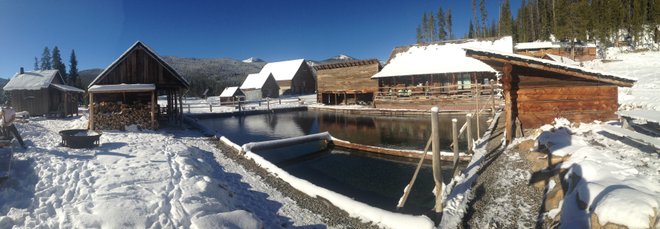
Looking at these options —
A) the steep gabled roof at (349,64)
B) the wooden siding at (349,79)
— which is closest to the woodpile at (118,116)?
the wooden siding at (349,79)

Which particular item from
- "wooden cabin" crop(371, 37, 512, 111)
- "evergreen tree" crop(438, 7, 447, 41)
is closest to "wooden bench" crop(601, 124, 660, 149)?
"wooden cabin" crop(371, 37, 512, 111)

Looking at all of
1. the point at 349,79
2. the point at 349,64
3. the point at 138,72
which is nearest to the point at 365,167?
the point at 138,72

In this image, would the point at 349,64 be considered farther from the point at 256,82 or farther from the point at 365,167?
the point at 365,167

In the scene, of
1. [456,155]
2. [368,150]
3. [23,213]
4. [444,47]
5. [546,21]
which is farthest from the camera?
[546,21]

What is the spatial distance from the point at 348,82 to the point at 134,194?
34.2 metres

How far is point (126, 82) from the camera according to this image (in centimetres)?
1806

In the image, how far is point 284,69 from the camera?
2579 inches

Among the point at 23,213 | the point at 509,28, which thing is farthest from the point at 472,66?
the point at 509,28

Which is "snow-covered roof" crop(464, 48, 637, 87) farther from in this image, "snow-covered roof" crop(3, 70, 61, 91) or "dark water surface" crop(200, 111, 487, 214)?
"snow-covered roof" crop(3, 70, 61, 91)

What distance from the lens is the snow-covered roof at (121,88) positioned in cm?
1669

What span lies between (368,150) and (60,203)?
34.2ft

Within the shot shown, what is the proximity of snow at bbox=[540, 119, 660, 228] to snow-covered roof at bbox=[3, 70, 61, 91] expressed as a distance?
33.0 meters

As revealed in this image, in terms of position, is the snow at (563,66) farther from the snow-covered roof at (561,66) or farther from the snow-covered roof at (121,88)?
the snow-covered roof at (121,88)

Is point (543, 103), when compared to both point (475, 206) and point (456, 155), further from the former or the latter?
point (475, 206)
